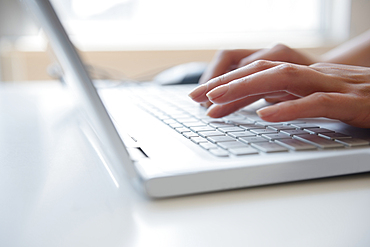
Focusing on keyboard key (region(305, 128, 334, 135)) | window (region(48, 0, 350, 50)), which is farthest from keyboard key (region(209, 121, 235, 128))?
window (region(48, 0, 350, 50))

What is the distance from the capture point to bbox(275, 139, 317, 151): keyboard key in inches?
12.7

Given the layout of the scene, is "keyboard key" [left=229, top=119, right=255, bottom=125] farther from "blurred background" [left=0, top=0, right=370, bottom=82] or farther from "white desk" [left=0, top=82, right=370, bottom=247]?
"blurred background" [left=0, top=0, right=370, bottom=82]

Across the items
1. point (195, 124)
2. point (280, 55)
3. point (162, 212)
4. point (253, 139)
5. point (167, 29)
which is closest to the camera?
point (162, 212)

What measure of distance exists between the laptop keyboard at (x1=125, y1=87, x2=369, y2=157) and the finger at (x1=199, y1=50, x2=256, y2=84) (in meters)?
0.18

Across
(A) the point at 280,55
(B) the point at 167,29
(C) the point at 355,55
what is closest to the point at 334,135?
(A) the point at 280,55

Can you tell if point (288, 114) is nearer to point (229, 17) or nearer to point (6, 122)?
point (6, 122)

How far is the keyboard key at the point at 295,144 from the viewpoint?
12.7 inches

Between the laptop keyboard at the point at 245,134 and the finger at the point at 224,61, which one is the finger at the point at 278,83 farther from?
the finger at the point at 224,61

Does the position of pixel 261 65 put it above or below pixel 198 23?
below

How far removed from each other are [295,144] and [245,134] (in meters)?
0.07

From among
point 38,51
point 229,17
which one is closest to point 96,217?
point 38,51

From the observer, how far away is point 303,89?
43 centimetres

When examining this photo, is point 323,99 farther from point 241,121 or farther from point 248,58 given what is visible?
point 248,58

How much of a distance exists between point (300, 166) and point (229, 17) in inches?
99.5
